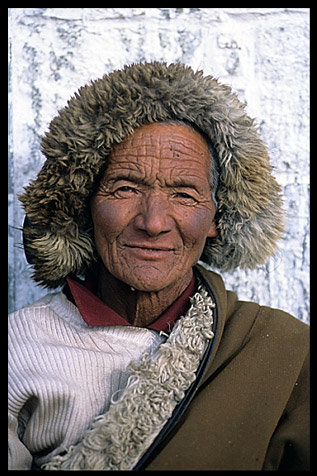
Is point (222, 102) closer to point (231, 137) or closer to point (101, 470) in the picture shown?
point (231, 137)

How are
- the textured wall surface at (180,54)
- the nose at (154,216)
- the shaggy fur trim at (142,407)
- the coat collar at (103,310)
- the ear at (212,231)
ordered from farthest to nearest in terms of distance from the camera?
the textured wall surface at (180,54)
the ear at (212,231)
the coat collar at (103,310)
the nose at (154,216)
the shaggy fur trim at (142,407)

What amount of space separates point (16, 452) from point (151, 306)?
23.5 inches

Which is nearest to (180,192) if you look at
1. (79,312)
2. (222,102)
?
(222,102)

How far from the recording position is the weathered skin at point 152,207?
1722 mm

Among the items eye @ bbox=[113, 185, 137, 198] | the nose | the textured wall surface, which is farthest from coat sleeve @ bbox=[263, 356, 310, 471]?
the textured wall surface

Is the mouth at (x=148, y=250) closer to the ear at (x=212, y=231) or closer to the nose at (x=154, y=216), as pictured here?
the nose at (x=154, y=216)

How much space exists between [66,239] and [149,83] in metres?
0.57

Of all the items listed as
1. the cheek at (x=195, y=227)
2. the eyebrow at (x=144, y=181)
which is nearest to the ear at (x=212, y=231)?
the cheek at (x=195, y=227)

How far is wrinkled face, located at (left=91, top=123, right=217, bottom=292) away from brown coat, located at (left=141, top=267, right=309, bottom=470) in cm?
24

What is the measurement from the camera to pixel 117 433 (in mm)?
1536

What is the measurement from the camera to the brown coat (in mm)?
1551

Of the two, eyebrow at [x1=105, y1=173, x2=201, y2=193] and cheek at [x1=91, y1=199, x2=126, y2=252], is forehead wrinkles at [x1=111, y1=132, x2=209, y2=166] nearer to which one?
eyebrow at [x1=105, y1=173, x2=201, y2=193]

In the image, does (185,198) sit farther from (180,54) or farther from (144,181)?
(180,54)

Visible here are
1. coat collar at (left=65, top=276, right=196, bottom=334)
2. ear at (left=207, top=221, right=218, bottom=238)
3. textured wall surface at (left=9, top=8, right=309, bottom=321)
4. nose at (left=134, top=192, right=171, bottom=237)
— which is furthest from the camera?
textured wall surface at (left=9, top=8, right=309, bottom=321)
